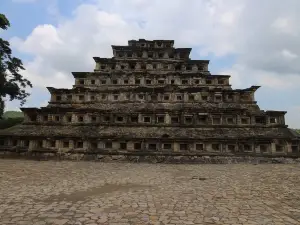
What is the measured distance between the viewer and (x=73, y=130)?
21.2 m

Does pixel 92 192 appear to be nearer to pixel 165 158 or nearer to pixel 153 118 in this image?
pixel 165 158

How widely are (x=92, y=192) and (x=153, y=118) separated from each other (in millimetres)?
13306

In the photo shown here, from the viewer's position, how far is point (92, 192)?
9.10 metres

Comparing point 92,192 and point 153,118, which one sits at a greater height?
point 153,118

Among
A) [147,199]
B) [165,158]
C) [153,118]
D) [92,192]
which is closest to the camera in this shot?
[147,199]

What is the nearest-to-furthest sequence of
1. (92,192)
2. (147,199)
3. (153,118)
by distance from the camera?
(147,199)
(92,192)
(153,118)

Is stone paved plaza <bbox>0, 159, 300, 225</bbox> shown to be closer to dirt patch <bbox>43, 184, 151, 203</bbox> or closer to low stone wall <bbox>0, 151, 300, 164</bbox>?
dirt patch <bbox>43, 184, 151, 203</bbox>

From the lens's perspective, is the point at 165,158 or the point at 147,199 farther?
the point at 165,158

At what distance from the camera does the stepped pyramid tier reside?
64.0ft

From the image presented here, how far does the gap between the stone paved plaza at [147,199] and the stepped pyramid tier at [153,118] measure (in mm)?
7140

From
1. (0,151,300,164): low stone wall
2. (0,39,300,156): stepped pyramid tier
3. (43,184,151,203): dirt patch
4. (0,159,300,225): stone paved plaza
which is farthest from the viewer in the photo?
(0,39,300,156): stepped pyramid tier

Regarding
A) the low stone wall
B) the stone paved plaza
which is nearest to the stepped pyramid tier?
the low stone wall

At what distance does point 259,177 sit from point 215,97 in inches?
490

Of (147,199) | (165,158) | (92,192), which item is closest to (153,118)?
(165,158)
